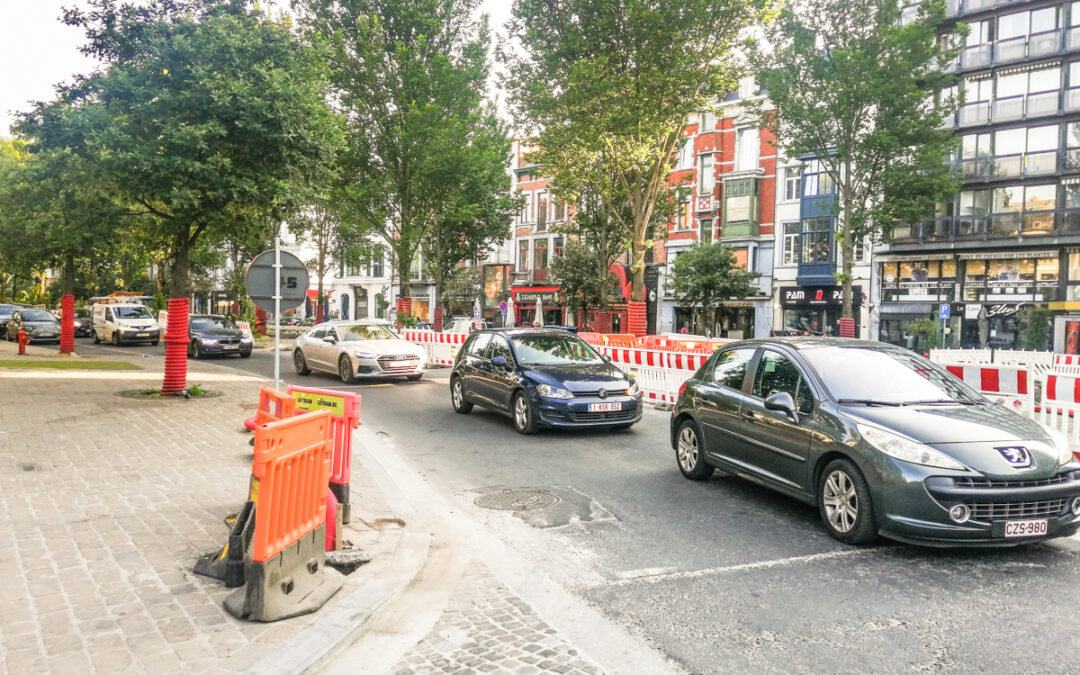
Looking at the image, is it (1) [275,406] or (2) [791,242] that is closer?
(1) [275,406]

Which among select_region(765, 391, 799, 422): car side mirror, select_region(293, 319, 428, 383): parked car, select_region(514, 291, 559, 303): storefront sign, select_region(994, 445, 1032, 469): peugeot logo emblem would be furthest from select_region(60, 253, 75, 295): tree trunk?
select_region(514, 291, 559, 303): storefront sign

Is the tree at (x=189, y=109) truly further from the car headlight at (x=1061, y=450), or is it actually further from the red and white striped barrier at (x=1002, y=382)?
the car headlight at (x=1061, y=450)

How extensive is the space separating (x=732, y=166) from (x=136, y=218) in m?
36.1

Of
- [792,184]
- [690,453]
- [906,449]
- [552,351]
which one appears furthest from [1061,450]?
[792,184]

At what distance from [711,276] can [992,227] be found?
12.7m

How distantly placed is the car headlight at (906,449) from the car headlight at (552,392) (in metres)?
5.07

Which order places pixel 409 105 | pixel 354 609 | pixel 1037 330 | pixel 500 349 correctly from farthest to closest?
pixel 1037 330 → pixel 409 105 → pixel 500 349 → pixel 354 609

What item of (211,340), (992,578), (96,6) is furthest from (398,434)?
(211,340)

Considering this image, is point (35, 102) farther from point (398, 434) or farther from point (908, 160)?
point (908, 160)

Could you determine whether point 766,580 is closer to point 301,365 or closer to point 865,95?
point 301,365

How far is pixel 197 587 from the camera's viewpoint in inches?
177

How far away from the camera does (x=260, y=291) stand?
29.9 ft

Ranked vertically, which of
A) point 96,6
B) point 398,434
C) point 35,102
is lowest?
point 398,434

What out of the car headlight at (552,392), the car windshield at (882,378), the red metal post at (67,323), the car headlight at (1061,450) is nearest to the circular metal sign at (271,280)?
the car headlight at (552,392)
